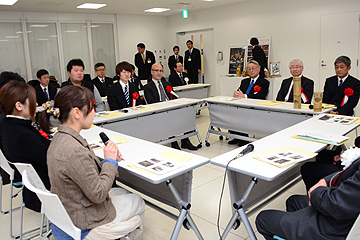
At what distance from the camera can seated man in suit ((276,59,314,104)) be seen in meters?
4.29

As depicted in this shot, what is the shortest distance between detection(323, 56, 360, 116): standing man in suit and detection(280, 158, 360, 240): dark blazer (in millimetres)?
2887

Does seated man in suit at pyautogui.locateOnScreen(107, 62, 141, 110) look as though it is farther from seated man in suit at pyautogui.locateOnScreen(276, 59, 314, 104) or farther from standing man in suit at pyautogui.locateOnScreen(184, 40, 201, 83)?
standing man in suit at pyautogui.locateOnScreen(184, 40, 201, 83)

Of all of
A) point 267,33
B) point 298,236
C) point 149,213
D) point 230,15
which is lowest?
point 149,213

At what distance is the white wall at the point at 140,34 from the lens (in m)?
10.4

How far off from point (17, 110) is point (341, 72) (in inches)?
159

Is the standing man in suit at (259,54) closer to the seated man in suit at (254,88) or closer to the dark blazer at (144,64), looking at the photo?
the seated man in suit at (254,88)

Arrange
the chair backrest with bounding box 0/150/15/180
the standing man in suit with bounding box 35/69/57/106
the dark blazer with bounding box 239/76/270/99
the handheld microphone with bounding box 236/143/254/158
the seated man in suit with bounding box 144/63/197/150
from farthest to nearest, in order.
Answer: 1. the standing man in suit with bounding box 35/69/57/106
2. the dark blazer with bounding box 239/76/270/99
3. the seated man in suit with bounding box 144/63/197/150
4. the chair backrest with bounding box 0/150/15/180
5. the handheld microphone with bounding box 236/143/254/158

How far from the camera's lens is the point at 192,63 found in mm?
10453

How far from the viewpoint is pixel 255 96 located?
506 centimetres

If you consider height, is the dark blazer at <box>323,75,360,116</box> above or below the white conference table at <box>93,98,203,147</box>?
above

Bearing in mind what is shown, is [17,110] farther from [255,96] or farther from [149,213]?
[255,96]

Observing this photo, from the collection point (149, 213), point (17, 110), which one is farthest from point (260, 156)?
point (17, 110)

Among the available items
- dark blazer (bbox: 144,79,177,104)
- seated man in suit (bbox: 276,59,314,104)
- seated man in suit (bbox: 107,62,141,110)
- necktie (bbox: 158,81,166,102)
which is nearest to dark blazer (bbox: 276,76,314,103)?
seated man in suit (bbox: 276,59,314,104)

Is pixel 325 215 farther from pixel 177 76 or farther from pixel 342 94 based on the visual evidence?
pixel 177 76
